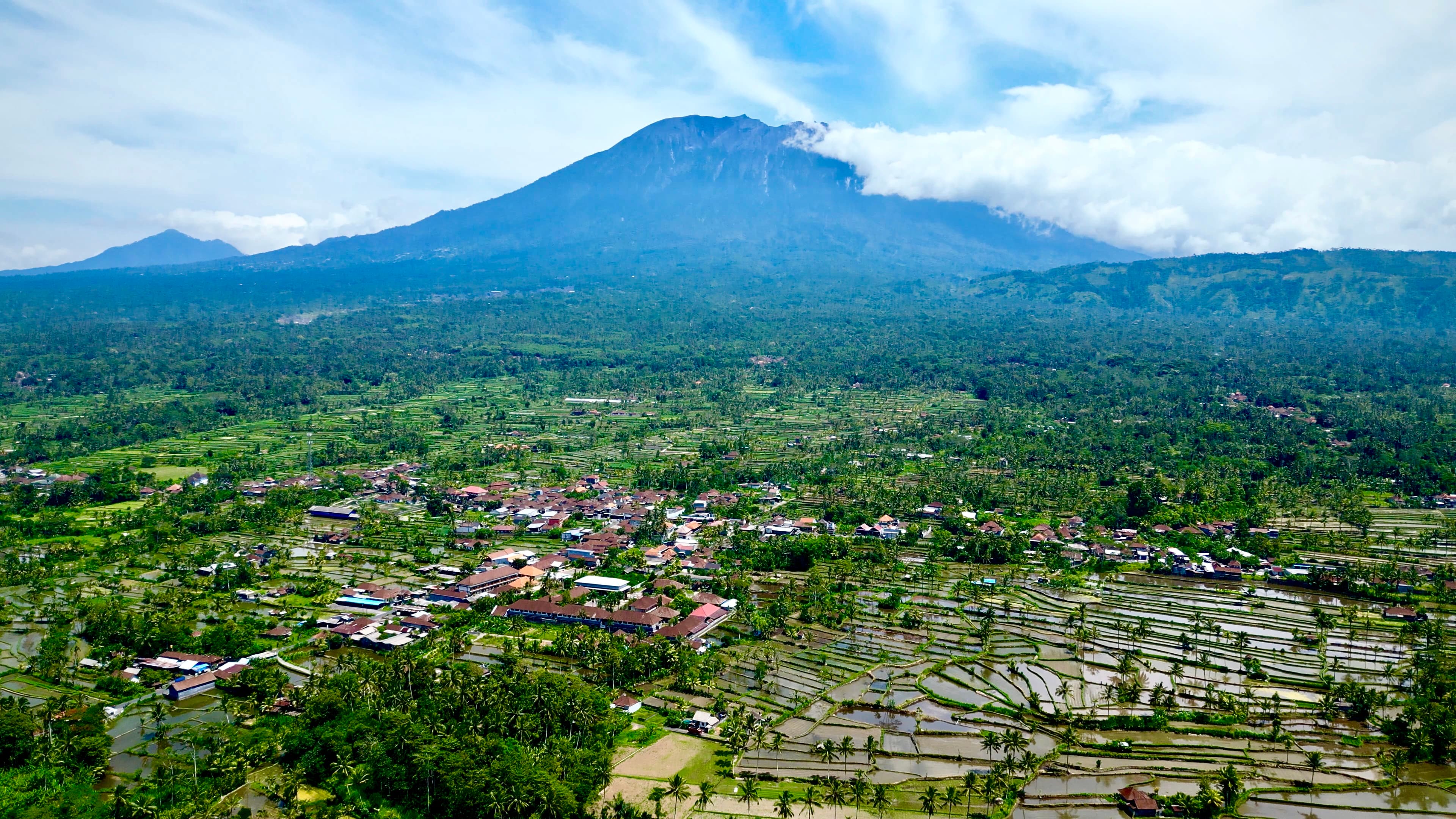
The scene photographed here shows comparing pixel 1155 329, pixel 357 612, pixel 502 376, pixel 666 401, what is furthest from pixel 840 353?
pixel 357 612

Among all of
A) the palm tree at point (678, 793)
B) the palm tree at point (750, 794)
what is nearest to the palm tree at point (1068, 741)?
the palm tree at point (750, 794)

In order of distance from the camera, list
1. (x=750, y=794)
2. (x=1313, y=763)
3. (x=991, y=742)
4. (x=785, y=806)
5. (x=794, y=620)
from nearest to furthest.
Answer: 1. (x=785, y=806)
2. (x=750, y=794)
3. (x=1313, y=763)
4. (x=991, y=742)
5. (x=794, y=620)

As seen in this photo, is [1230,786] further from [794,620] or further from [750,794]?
[794,620]

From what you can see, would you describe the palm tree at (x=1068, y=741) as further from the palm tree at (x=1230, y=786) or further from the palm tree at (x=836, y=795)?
the palm tree at (x=836, y=795)

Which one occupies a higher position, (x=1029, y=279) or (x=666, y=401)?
(x=1029, y=279)

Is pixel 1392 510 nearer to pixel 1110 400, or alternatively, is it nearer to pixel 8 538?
pixel 1110 400

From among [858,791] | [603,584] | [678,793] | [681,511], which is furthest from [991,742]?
[681,511]

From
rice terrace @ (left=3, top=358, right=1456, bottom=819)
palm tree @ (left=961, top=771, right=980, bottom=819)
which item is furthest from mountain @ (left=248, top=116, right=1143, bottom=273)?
palm tree @ (left=961, top=771, right=980, bottom=819)
